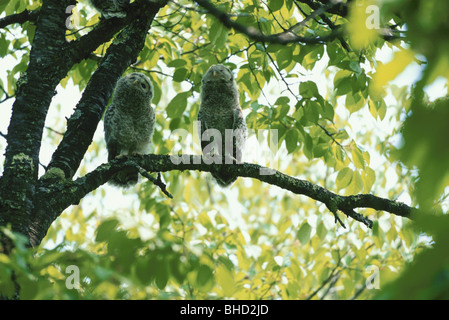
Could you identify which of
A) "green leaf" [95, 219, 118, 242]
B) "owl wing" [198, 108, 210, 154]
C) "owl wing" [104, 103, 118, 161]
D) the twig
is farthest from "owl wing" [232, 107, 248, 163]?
"green leaf" [95, 219, 118, 242]

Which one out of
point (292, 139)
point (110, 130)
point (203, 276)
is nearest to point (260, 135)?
point (292, 139)

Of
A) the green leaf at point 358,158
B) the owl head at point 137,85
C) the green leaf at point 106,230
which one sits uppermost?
the owl head at point 137,85

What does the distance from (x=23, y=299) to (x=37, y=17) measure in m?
2.72

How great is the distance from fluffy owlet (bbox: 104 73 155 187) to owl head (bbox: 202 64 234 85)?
0.71 m

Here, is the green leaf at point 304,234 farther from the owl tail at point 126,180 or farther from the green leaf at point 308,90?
the owl tail at point 126,180

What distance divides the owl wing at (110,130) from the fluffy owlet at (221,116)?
1.06 metres

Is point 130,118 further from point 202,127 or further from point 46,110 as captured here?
point 46,110

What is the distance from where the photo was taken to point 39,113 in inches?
124

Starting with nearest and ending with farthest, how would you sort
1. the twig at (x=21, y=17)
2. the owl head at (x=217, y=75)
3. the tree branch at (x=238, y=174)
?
1. the tree branch at (x=238, y=174)
2. the twig at (x=21, y=17)
3. the owl head at (x=217, y=75)

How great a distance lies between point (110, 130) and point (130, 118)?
0.30 meters

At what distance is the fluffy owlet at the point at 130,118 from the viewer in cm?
515

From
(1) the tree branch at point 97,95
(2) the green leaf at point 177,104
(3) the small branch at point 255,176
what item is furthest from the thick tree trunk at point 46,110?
(2) the green leaf at point 177,104

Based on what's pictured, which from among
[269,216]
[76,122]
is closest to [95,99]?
[76,122]
